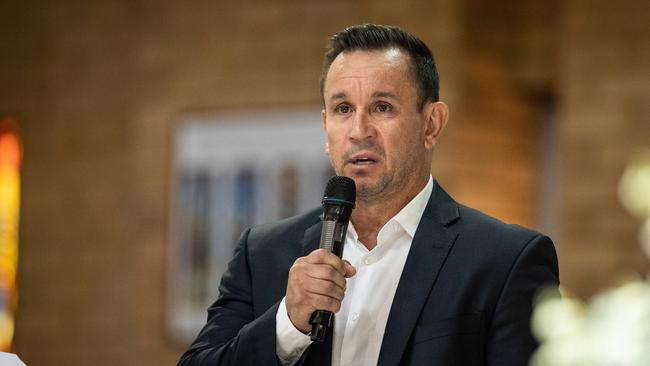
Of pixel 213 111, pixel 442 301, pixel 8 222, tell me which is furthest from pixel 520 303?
pixel 8 222

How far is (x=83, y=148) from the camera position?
7.05 meters

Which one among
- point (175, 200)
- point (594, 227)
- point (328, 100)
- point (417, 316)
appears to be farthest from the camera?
point (175, 200)

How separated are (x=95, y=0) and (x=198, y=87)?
0.98 meters

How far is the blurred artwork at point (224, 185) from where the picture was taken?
20.9 ft

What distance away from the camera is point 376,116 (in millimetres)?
A: 2273

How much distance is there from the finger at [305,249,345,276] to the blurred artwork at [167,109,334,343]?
4.37 meters

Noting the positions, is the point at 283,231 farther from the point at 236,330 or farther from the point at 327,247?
the point at 327,247

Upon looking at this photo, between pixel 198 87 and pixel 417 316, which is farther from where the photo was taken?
pixel 198 87

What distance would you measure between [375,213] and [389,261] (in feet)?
0.35

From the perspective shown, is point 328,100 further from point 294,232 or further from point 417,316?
point 417,316

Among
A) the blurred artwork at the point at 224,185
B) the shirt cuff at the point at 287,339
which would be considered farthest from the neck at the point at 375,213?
the blurred artwork at the point at 224,185

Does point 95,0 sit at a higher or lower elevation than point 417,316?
higher

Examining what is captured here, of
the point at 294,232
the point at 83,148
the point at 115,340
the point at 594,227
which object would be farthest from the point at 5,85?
the point at 294,232

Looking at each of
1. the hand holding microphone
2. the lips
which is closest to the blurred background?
the lips
